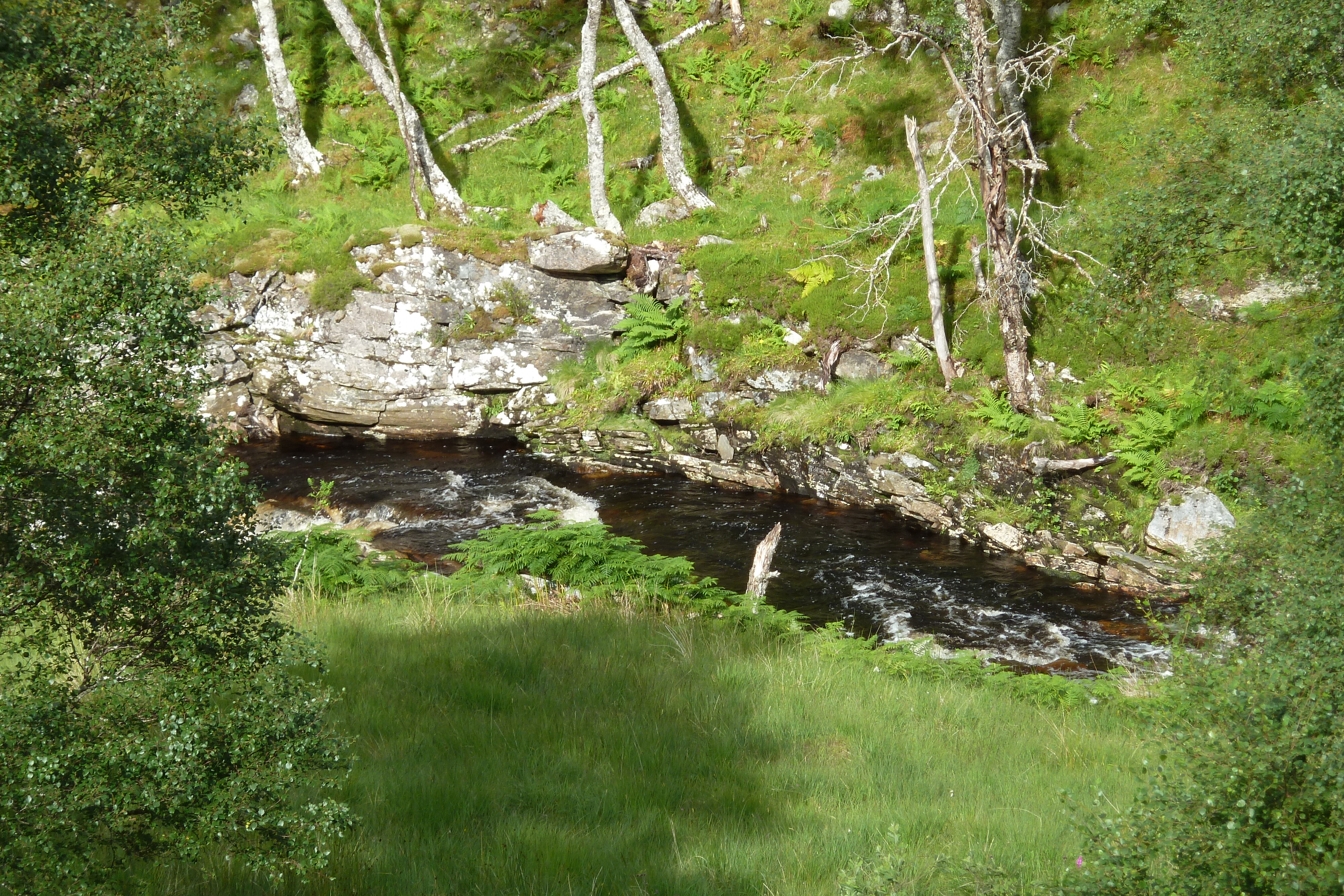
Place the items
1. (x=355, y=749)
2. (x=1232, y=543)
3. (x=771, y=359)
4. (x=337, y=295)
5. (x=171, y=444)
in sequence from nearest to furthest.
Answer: (x=171, y=444), (x=355, y=749), (x=1232, y=543), (x=771, y=359), (x=337, y=295)

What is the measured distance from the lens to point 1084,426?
13.5 metres

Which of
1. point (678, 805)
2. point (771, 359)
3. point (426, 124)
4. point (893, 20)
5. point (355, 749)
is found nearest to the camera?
point (678, 805)

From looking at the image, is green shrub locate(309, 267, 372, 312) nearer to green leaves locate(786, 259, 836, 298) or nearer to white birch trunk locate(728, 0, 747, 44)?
green leaves locate(786, 259, 836, 298)

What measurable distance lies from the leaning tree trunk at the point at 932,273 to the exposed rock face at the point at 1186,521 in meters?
4.27

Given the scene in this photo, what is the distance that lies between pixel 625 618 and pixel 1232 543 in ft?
20.9

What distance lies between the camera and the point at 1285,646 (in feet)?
14.3

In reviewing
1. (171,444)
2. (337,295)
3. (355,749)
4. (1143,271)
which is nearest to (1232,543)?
(1143,271)

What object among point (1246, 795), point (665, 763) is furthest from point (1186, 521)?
point (1246, 795)

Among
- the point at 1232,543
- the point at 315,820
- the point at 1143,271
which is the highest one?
the point at 1143,271

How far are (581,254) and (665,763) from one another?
15041mm

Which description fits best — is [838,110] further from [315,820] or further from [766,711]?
[315,820]

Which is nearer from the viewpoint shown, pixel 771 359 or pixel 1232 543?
pixel 1232 543

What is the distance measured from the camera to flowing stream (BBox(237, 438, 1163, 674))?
1145 centimetres

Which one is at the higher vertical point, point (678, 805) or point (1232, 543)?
point (1232, 543)
